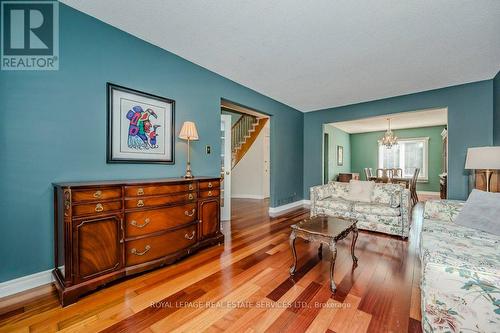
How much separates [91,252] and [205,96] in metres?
2.43

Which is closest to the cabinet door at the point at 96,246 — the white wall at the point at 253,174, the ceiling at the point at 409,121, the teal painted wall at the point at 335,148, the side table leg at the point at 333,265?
the side table leg at the point at 333,265

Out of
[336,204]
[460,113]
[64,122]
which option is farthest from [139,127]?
[460,113]

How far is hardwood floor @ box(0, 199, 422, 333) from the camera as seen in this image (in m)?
1.43

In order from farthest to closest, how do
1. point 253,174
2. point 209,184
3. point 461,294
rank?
point 253,174
point 209,184
point 461,294

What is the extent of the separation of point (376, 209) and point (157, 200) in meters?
3.27

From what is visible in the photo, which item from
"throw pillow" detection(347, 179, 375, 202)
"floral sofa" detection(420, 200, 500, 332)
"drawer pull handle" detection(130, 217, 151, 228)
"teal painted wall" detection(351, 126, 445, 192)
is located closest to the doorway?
"throw pillow" detection(347, 179, 375, 202)

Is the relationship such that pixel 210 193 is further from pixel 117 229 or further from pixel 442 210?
pixel 442 210

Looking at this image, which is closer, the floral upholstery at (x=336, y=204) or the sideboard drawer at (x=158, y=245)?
the sideboard drawer at (x=158, y=245)

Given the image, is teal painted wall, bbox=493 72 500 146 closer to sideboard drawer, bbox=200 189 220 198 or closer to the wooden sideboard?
sideboard drawer, bbox=200 189 220 198

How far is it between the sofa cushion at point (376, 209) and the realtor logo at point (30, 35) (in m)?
4.34

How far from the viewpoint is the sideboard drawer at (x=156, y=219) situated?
1.96 metres

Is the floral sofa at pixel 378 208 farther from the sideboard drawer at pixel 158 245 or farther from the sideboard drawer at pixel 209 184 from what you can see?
the sideboard drawer at pixel 158 245

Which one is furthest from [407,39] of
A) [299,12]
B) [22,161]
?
[22,161]

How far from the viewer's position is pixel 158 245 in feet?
7.01
